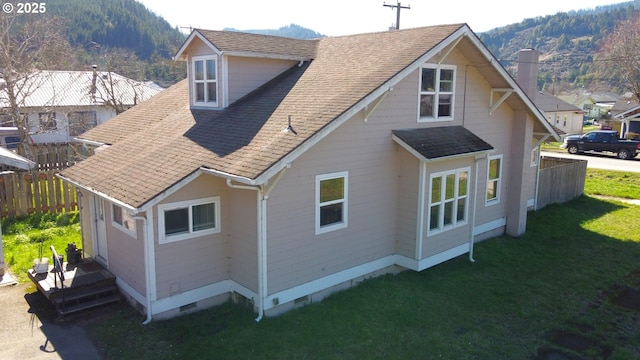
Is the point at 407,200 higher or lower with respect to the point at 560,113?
lower

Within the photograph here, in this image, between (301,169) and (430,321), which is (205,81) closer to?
(301,169)

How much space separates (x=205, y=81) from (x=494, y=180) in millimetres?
9691

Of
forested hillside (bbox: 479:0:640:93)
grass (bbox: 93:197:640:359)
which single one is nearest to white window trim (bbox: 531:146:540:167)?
grass (bbox: 93:197:640:359)

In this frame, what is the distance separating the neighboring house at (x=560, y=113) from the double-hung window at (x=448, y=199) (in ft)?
138

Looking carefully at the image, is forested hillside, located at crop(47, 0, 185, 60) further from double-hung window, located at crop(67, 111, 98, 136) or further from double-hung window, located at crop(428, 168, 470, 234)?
double-hung window, located at crop(428, 168, 470, 234)

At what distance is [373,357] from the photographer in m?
8.93

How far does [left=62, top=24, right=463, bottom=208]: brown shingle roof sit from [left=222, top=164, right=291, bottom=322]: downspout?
1.39ft

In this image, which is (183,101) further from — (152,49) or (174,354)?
(152,49)

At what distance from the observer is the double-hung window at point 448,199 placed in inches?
493

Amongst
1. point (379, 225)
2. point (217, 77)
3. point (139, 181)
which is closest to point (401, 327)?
point (379, 225)

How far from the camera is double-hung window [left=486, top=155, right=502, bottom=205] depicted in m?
15.9

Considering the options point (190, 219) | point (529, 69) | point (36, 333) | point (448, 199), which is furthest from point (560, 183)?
point (36, 333)

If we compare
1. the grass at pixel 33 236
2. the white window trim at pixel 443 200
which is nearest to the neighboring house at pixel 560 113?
the white window trim at pixel 443 200

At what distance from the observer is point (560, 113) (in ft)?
176
